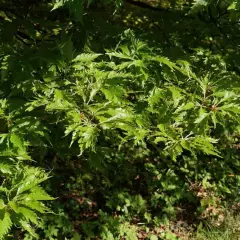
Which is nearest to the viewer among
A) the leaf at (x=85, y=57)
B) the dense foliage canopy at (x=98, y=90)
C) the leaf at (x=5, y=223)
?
the leaf at (x=5, y=223)

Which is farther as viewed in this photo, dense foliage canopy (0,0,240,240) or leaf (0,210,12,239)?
dense foliage canopy (0,0,240,240)

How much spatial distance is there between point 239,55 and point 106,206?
2.76 metres

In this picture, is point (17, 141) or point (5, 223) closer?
point (5, 223)

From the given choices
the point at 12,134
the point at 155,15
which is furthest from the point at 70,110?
the point at 155,15

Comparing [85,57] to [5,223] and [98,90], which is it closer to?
[98,90]

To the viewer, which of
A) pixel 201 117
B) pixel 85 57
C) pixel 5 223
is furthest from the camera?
pixel 85 57

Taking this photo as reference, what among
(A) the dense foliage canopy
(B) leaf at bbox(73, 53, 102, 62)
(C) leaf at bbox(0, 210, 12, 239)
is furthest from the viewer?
(B) leaf at bbox(73, 53, 102, 62)

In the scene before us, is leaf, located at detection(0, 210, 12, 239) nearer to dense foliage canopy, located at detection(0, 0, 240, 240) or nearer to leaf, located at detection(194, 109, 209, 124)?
dense foliage canopy, located at detection(0, 0, 240, 240)

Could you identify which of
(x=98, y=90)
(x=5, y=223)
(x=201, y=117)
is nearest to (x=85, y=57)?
(x=98, y=90)

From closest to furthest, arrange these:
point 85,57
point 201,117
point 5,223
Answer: point 5,223 → point 201,117 → point 85,57

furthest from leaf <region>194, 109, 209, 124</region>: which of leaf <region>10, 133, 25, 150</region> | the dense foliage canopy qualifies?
leaf <region>10, 133, 25, 150</region>

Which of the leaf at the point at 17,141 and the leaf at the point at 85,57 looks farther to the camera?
the leaf at the point at 85,57

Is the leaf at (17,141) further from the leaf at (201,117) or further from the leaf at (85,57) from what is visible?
the leaf at (201,117)

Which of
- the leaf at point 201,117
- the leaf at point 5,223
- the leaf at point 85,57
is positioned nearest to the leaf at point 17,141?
the leaf at point 5,223
